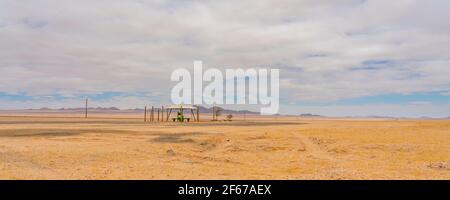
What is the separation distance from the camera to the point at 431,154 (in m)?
21.4

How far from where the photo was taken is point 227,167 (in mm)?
16812

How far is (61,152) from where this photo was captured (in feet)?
63.4

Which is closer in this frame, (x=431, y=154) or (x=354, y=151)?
(x=431, y=154)
